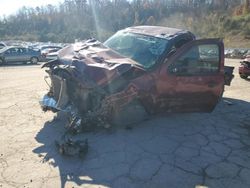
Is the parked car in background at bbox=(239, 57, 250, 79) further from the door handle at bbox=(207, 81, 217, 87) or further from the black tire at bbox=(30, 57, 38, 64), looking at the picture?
the black tire at bbox=(30, 57, 38, 64)

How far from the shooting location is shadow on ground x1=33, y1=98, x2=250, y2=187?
4.12 meters

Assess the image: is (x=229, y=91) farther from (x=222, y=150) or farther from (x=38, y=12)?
(x=38, y=12)

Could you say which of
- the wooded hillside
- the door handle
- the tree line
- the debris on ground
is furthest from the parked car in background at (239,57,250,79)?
the tree line

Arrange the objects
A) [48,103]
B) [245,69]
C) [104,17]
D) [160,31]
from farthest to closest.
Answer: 1. [104,17]
2. [245,69]
3. [160,31]
4. [48,103]

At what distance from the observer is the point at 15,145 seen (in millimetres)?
5133

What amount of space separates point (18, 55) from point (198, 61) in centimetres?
1883

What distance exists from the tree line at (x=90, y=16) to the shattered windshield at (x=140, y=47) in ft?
161

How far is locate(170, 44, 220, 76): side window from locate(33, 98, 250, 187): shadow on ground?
1.11 m

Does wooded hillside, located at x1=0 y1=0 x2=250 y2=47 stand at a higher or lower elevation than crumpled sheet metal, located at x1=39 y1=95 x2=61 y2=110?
lower

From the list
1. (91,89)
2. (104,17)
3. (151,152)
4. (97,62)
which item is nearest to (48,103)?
(91,89)

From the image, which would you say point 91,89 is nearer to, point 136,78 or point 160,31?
point 136,78

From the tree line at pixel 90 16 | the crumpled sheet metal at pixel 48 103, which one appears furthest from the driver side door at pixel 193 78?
the tree line at pixel 90 16

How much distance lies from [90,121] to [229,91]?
19.7 ft

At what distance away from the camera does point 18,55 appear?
22.3 m
